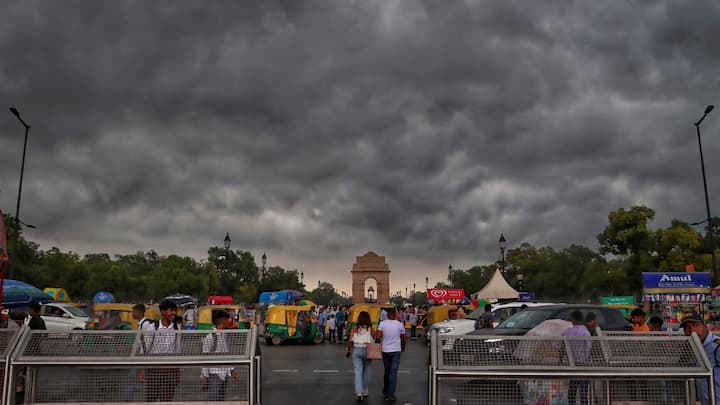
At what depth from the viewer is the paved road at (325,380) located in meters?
10.4

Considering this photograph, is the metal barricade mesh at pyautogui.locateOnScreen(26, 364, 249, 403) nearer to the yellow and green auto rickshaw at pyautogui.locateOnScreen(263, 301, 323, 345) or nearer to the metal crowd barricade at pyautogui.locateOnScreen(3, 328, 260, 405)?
the metal crowd barricade at pyautogui.locateOnScreen(3, 328, 260, 405)

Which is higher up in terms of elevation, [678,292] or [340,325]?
[678,292]

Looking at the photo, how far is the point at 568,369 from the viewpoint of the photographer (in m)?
5.96

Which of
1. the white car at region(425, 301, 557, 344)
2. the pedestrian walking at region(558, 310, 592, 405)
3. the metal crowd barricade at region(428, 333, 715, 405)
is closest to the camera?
the metal crowd barricade at region(428, 333, 715, 405)

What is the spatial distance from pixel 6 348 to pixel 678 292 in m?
24.5

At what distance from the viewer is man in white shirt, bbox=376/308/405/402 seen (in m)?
10.4

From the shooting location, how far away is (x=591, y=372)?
19.6 ft

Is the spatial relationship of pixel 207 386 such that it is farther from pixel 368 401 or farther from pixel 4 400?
pixel 368 401

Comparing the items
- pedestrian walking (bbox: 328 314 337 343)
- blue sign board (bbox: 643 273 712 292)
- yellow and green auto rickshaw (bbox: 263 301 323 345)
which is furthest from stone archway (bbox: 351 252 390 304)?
blue sign board (bbox: 643 273 712 292)

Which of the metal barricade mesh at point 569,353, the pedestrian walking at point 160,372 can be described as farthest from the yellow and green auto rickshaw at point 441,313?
the pedestrian walking at point 160,372

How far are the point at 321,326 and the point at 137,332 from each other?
22.0m

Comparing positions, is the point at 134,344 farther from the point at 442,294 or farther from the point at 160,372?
the point at 442,294

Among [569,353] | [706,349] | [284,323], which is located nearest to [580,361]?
[569,353]

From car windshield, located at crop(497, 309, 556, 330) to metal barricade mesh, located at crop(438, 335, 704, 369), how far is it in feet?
18.0
